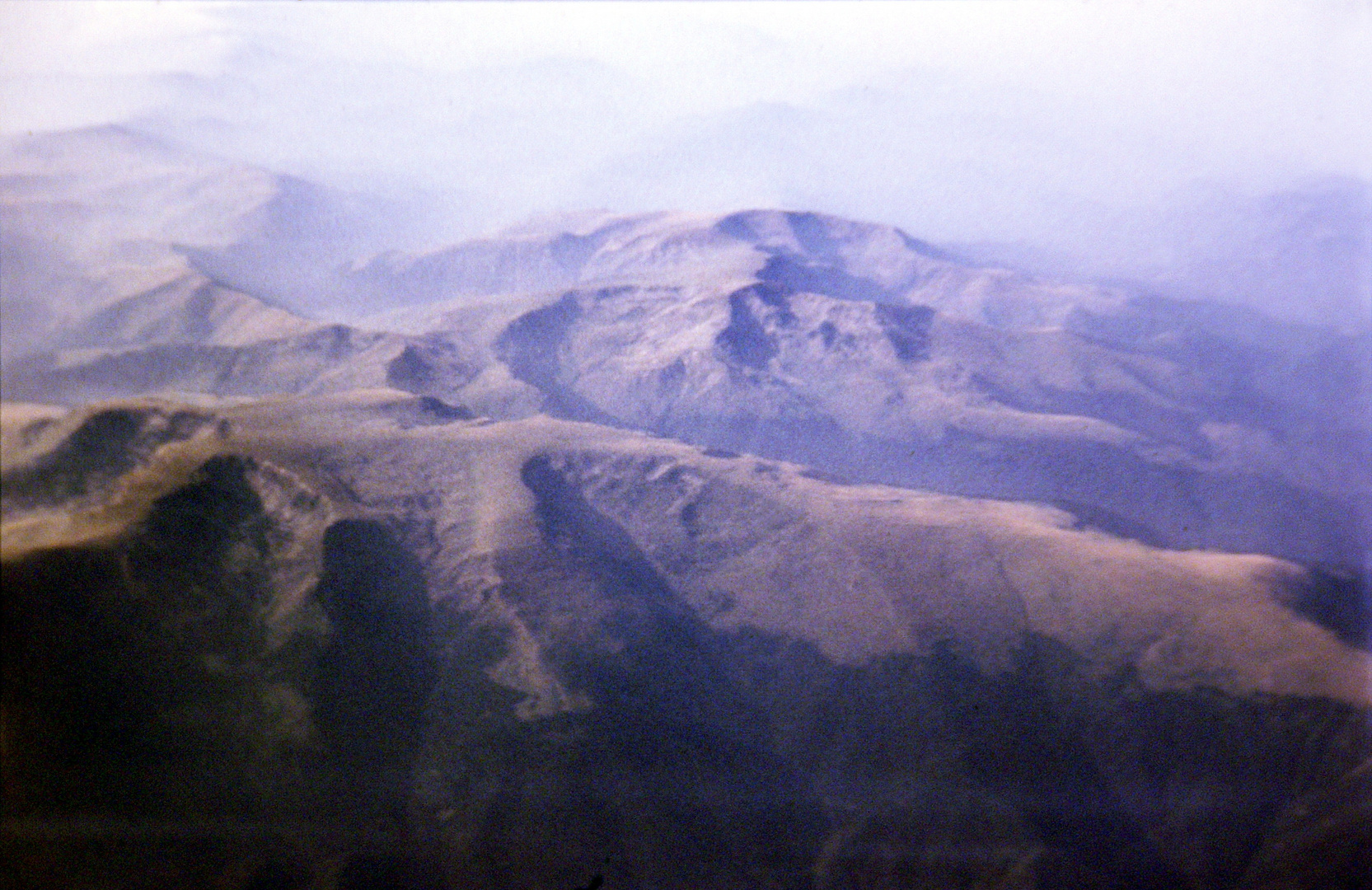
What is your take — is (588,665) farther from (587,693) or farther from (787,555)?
(787,555)

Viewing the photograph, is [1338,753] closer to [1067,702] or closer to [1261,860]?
[1261,860]

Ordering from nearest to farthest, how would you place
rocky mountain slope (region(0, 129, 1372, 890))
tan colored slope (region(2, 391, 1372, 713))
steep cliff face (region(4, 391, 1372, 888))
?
steep cliff face (region(4, 391, 1372, 888)) < rocky mountain slope (region(0, 129, 1372, 890)) < tan colored slope (region(2, 391, 1372, 713))

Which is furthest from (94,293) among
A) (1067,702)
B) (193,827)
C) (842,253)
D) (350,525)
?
(842,253)

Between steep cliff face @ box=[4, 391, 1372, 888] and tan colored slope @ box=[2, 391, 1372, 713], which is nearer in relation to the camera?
steep cliff face @ box=[4, 391, 1372, 888]

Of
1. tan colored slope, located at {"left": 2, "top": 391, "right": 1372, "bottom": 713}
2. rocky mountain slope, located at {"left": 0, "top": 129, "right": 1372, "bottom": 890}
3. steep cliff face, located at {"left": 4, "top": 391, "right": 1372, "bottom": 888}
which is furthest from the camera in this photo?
tan colored slope, located at {"left": 2, "top": 391, "right": 1372, "bottom": 713}

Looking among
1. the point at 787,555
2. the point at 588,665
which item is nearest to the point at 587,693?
the point at 588,665
